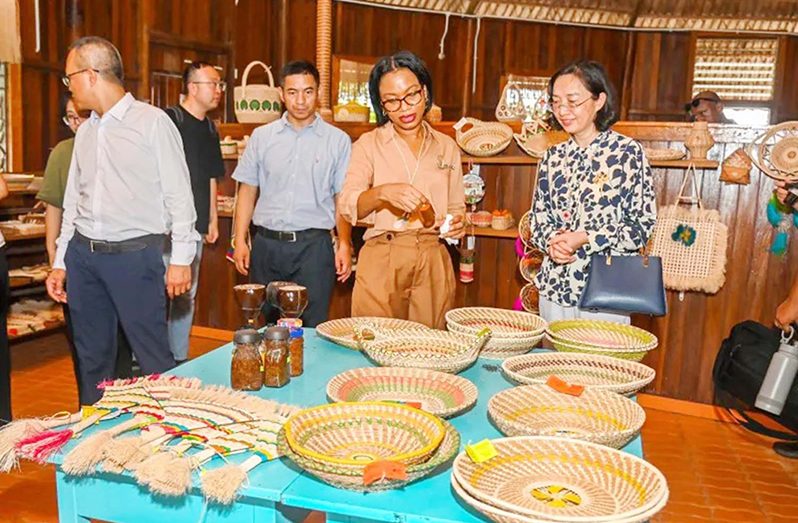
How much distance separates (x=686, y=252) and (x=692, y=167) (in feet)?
1.53

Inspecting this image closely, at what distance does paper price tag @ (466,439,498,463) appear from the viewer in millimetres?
1344

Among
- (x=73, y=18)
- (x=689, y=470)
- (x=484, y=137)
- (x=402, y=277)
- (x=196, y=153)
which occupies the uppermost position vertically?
(x=73, y=18)

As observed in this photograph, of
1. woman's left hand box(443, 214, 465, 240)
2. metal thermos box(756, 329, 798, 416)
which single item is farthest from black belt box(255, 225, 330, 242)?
metal thermos box(756, 329, 798, 416)

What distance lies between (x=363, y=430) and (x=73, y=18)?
18.4 ft

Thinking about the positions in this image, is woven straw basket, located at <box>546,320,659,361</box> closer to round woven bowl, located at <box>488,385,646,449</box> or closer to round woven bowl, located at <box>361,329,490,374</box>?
round woven bowl, located at <box>361,329,490,374</box>

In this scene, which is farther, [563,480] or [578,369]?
[578,369]

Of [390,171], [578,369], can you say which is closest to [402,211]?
[390,171]

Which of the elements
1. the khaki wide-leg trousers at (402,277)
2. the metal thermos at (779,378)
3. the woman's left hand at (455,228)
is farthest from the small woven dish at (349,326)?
the metal thermos at (779,378)

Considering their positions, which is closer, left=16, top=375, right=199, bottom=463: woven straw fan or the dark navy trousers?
left=16, top=375, right=199, bottom=463: woven straw fan

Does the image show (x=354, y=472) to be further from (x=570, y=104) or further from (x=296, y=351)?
(x=570, y=104)

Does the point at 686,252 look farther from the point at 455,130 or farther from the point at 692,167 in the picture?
the point at 455,130

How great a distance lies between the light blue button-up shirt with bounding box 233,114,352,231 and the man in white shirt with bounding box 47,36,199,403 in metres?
0.73

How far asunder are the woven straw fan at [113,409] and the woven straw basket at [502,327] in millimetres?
833

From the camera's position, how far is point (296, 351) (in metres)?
1.89
